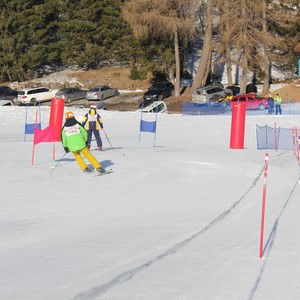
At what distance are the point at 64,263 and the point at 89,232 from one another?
1885 mm

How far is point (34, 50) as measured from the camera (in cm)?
6388

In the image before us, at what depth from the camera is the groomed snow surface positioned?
654 cm

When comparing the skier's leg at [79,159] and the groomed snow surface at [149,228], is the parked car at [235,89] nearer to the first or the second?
the groomed snow surface at [149,228]

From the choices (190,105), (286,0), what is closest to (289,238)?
(190,105)

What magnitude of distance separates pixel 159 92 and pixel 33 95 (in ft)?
34.9

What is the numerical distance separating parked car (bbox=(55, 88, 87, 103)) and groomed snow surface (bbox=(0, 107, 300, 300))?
3489cm

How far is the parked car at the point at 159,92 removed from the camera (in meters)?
53.5

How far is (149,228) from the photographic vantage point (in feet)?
31.1

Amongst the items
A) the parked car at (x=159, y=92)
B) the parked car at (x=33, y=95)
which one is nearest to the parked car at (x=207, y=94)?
the parked car at (x=159, y=92)

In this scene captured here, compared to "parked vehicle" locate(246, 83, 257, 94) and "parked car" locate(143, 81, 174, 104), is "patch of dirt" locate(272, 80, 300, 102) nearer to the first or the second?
"parked vehicle" locate(246, 83, 257, 94)

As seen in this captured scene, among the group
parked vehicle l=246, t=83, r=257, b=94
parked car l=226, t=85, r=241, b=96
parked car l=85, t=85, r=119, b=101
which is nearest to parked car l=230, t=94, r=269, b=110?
parked car l=226, t=85, r=241, b=96

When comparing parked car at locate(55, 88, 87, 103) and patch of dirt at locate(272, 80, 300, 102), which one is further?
parked car at locate(55, 88, 87, 103)

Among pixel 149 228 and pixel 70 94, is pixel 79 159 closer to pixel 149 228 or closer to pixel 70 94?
pixel 149 228

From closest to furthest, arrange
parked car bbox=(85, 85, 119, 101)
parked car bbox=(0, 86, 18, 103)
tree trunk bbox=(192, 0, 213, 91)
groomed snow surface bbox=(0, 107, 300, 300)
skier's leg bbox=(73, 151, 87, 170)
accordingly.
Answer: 1. groomed snow surface bbox=(0, 107, 300, 300)
2. skier's leg bbox=(73, 151, 87, 170)
3. parked car bbox=(0, 86, 18, 103)
4. tree trunk bbox=(192, 0, 213, 91)
5. parked car bbox=(85, 85, 119, 101)
